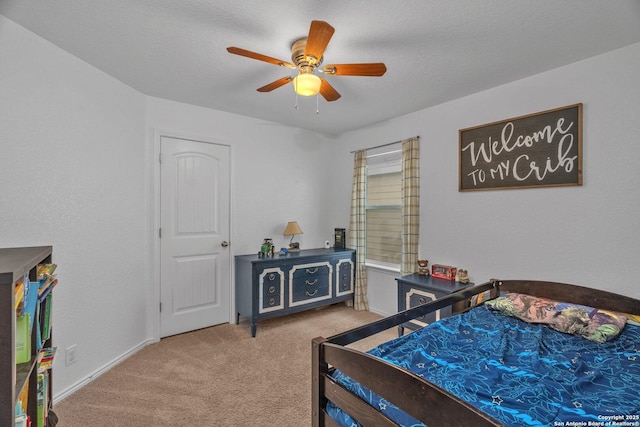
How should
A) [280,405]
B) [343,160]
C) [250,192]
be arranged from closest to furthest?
[280,405] → [250,192] → [343,160]

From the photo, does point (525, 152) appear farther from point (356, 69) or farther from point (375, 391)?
point (375, 391)

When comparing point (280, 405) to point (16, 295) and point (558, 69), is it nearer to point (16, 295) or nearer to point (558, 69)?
point (16, 295)

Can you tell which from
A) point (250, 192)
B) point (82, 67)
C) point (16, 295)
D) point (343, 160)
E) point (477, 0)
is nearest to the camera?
point (16, 295)

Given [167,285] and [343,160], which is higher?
[343,160]

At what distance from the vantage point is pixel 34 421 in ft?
4.18

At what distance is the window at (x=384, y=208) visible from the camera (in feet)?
11.5

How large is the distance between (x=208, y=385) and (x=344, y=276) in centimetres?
202

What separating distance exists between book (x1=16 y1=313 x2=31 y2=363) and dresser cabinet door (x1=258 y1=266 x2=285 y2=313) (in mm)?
1974

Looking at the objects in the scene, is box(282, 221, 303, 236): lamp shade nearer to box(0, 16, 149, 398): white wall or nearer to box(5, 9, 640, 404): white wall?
box(5, 9, 640, 404): white wall

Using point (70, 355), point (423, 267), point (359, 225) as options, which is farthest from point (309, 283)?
point (70, 355)

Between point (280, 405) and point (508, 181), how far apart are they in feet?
8.49

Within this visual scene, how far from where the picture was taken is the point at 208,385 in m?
A: 2.13

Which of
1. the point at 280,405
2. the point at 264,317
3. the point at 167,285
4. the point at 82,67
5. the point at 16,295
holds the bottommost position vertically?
the point at 280,405

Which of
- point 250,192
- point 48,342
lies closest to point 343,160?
point 250,192
